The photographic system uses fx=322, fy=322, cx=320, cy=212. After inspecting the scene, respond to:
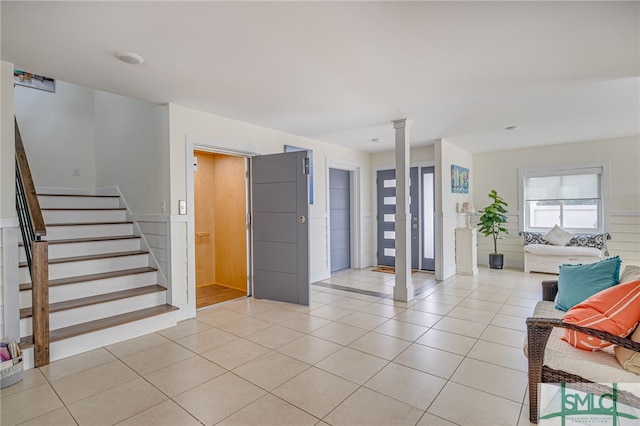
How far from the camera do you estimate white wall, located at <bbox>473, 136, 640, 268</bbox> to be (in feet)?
19.2

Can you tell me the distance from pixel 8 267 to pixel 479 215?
7759 millimetres

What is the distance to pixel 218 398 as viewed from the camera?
2191 millimetres

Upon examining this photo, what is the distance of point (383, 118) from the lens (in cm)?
443

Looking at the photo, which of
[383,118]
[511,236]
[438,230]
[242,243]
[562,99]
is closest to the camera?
[562,99]

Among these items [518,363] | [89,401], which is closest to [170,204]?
[89,401]

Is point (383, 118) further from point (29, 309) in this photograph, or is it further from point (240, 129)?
point (29, 309)

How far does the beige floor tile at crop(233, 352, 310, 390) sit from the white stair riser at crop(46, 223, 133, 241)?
283 cm

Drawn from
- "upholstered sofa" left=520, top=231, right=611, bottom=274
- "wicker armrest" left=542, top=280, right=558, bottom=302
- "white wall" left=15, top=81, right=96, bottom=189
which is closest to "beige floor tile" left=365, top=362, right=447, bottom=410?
"wicker armrest" left=542, top=280, right=558, bottom=302

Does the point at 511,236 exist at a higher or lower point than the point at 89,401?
higher

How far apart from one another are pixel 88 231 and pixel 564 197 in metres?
8.29

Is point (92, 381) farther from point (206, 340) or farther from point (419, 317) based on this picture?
point (419, 317)

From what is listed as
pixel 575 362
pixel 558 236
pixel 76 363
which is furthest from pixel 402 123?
pixel 76 363

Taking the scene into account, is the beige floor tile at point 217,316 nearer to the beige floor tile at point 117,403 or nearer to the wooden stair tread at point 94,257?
the wooden stair tread at point 94,257

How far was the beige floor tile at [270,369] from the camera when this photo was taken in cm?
239
